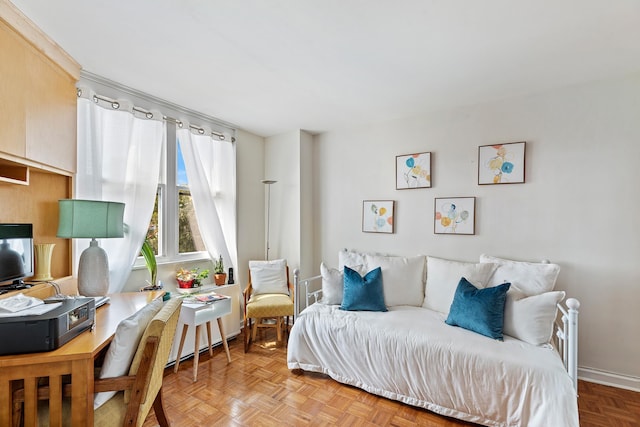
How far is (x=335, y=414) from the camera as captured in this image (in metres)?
2.13

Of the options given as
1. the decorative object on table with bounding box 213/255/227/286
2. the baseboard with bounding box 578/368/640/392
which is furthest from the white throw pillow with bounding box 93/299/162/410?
the baseboard with bounding box 578/368/640/392

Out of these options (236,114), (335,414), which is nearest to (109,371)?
(335,414)

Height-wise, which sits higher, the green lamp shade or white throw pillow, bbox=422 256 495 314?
the green lamp shade

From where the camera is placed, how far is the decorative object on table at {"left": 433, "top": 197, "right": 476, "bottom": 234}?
9.84ft

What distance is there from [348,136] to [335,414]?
285 centimetres

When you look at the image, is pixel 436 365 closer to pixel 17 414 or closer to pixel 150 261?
pixel 17 414

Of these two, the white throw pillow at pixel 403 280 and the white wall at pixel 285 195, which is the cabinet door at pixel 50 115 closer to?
the white wall at pixel 285 195

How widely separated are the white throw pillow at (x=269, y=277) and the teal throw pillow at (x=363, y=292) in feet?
3.11

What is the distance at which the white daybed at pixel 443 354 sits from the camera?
1.84 metres

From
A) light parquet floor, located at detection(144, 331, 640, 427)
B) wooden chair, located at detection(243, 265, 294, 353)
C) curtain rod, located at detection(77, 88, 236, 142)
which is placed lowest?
light parquet floor, located at detection(144, 331, 640, 427)

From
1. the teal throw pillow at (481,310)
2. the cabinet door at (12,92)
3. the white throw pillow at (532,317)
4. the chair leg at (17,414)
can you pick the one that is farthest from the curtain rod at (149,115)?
the white throw pillow at (532,317)

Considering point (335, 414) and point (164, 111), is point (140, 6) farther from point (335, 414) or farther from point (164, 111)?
point (335, 414)

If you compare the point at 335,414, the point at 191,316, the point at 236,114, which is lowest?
the point at 335,414

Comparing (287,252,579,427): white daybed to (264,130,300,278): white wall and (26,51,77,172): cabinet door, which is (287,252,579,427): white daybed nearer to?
(264,130,300,278): white wall
